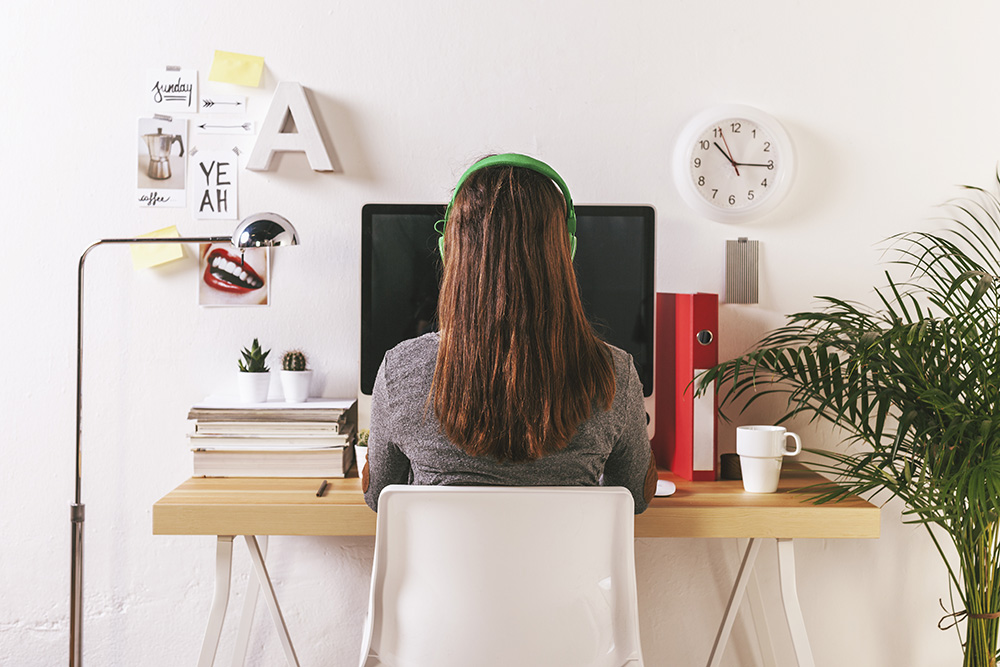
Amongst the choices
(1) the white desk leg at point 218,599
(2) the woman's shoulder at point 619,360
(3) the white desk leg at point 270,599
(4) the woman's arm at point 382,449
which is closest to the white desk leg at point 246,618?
(3) the white desk leg at point 270,599

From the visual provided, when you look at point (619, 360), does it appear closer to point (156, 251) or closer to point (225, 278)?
point (225, 278)

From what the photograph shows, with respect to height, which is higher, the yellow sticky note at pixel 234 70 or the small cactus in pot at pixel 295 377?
the yellow sticky note at pixel 234 70

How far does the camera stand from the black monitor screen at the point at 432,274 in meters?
1.64

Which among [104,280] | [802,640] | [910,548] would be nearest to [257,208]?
[104,280]

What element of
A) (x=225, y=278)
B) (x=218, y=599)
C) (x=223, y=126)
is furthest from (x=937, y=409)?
(x=223, y=126)

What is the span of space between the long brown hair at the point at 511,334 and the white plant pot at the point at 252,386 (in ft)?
2.57

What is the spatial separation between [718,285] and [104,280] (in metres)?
1.49

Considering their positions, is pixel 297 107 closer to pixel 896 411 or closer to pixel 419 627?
pixel 419 627

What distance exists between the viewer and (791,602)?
149 centimetres

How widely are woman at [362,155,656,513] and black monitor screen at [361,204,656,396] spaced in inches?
20.4

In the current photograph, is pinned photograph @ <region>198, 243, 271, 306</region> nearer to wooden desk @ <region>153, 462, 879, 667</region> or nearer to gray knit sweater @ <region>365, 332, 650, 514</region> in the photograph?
wooden desk @ <region>153, 462, 879, 667</region>

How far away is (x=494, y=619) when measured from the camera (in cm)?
98

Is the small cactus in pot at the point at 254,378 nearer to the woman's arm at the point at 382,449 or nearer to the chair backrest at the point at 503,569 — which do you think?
the woman's arm at the point at 382,449

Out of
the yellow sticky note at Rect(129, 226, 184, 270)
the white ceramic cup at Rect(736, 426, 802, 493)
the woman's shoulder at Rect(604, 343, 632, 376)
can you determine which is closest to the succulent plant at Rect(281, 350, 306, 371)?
the yellow sticky note at Rect(129, 226, 184, 270)
